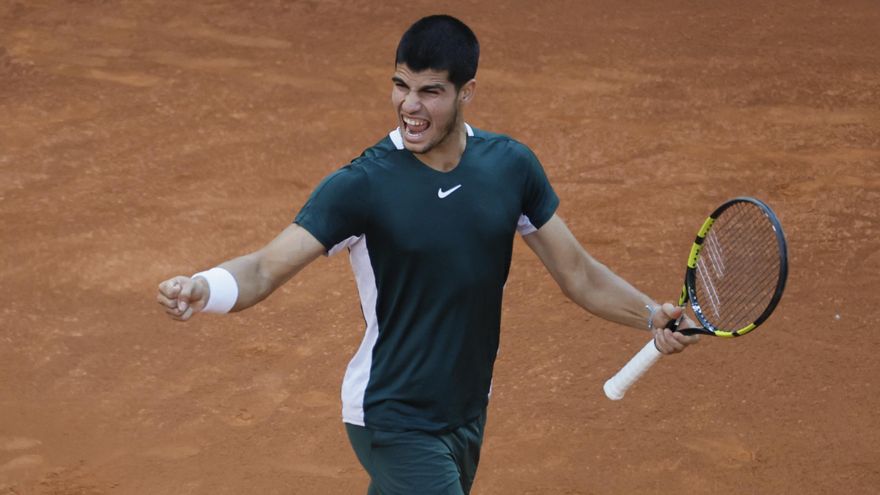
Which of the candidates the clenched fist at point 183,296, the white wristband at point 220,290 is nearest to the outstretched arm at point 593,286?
the white wristband at point 220,290

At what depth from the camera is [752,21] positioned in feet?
38.3

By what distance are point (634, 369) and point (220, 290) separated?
5.14 feet

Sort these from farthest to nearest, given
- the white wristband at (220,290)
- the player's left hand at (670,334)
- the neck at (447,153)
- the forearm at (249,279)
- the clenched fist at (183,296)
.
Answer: the player's left hand at (670,334), the neck at (447,153), the forearm at (249,279), the white wristband at (220,290), the clenched fist at (183,296)

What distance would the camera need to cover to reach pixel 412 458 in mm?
4688

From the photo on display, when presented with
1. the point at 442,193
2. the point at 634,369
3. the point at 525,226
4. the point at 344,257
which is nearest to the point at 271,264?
the point at 442,193

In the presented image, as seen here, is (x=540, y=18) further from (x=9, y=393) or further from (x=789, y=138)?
(x=9, y=393)

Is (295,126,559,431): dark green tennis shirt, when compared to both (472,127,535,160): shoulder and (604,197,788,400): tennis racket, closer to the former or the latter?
(472,127,535,160): shoulder

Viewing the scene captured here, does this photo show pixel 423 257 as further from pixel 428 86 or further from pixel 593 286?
pixel 593 286

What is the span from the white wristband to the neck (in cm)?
74

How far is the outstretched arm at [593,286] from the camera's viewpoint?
194 inches

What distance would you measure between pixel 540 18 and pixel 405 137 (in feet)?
24.3

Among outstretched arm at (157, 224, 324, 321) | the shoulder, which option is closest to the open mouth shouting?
the shoulder

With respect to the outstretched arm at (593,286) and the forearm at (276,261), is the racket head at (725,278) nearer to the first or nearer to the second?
the outstretched arm at (593,286)

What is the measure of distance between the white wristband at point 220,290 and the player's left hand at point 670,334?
59.1 inches
